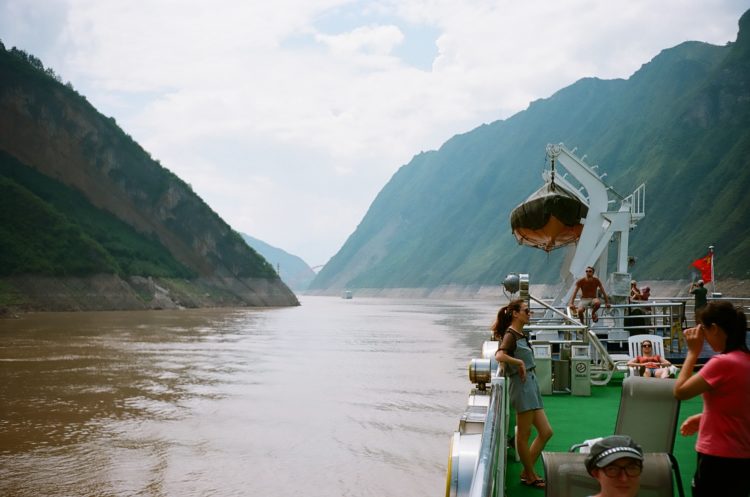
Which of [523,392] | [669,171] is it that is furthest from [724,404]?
[669,171]

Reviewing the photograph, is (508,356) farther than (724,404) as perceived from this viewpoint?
Yes

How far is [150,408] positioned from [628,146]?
15225 centimetres

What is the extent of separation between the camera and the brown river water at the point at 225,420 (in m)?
10.2

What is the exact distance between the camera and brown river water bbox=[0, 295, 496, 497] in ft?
33.6

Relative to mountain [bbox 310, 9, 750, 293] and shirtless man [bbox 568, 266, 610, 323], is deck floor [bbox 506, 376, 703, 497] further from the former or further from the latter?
mountain [bbox 310, 9, 750, 293]

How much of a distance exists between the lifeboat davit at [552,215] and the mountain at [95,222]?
54805 millimetres

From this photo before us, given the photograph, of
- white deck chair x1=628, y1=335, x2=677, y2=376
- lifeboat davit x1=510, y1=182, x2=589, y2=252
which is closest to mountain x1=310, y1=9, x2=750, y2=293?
lifeboat davit x1=510, y1=182, x2=589, y2=252

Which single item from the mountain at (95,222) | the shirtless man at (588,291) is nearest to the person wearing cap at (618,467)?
the shirtless man at (588,291)

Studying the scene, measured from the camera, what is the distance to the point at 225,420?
14797 mm

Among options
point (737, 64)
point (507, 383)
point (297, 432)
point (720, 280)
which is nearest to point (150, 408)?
point (297, 432)

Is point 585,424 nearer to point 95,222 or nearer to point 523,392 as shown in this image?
point 523,392

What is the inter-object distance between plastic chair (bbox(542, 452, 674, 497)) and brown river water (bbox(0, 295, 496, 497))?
22.0ft

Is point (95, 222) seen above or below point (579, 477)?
above

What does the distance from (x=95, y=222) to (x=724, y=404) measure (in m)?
94.5
